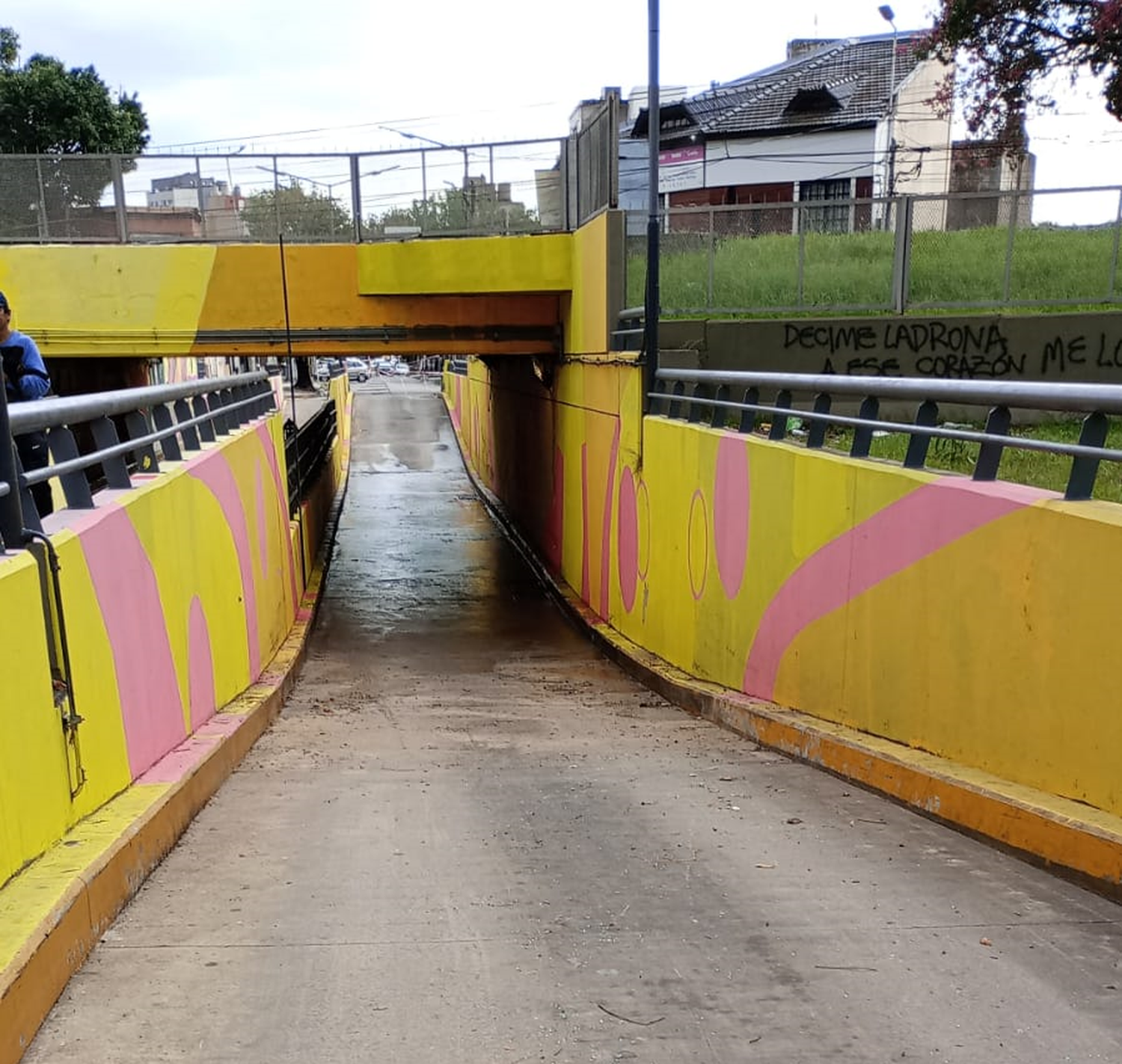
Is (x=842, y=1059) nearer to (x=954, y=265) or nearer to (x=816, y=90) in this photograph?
(x=954, y=265)

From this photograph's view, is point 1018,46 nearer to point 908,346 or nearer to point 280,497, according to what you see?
point 908,346

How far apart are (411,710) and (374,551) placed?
12.7 m

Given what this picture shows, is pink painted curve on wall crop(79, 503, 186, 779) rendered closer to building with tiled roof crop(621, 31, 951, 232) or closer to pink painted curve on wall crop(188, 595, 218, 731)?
pink painted curve on wall crop(188, 595, 218, 731)

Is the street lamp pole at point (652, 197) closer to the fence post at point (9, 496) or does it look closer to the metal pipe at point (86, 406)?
the metal pipe at point (86, 406)

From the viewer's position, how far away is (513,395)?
21.2m

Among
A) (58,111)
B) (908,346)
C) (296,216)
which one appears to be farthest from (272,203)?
(58,111)

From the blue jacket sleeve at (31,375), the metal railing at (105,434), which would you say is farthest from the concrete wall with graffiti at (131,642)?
the blue jacket sleeve at (31,375)

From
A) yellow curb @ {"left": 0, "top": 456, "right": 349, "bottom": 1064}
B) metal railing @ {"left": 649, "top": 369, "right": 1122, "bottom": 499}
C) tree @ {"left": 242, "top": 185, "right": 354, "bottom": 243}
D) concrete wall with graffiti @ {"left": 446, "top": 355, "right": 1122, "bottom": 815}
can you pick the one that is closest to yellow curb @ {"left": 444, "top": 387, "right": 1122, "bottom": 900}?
concrete wall with graffiti @ {"left": 446, "top": 355, "right": 1122, "bottom": 815}

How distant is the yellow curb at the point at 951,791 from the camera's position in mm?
3602

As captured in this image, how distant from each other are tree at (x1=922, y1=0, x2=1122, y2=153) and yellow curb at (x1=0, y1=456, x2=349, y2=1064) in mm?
14954

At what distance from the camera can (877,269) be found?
1256 centimetres

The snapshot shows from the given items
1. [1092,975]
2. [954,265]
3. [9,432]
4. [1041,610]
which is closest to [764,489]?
[1041,610]

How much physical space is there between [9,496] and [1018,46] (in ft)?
53.8

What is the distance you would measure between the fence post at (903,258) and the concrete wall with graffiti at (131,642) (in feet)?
25.9
